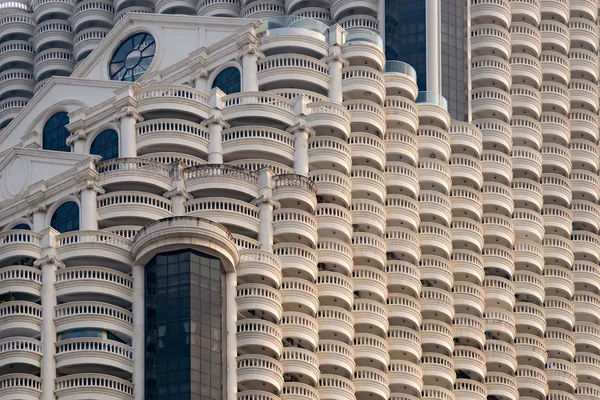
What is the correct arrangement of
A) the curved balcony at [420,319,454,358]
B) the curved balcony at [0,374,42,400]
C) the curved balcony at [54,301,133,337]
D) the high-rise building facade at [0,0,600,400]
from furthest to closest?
the curved balcony at [420,319,454,358] → the curved balcony at [54,301,133,337] → the high-rise building facade at [0,0,600,400] → the curved balcony at [0,374,42,400]

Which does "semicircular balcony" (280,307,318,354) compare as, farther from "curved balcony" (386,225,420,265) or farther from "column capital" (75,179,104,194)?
"column capital" (75,179,104,194)

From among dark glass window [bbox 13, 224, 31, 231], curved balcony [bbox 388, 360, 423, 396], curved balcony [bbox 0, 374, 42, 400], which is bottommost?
curved balcony [bbox 0, 374, 42, 400]

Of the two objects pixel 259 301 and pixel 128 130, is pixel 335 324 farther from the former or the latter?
pixel 128 130

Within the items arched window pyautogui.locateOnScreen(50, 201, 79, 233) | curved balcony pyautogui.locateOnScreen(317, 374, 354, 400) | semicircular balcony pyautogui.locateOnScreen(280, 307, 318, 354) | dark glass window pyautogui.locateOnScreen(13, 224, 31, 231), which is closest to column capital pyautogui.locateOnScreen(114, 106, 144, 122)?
arched window pyautogui.locateOnScreen(50, 201, 79, 233)

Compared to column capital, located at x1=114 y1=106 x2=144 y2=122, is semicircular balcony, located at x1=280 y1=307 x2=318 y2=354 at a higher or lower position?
lower

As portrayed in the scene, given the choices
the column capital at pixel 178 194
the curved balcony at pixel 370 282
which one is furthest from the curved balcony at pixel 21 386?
the curved balcony at pixel 370 282

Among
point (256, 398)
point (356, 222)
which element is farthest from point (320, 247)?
point (256, 398)
